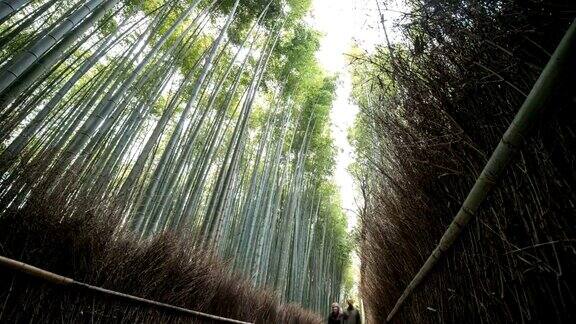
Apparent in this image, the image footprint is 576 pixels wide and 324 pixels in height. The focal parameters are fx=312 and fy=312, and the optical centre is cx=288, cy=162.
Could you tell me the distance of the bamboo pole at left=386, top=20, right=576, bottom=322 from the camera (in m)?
0.61

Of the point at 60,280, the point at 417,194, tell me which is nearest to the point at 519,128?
the point at 417,194

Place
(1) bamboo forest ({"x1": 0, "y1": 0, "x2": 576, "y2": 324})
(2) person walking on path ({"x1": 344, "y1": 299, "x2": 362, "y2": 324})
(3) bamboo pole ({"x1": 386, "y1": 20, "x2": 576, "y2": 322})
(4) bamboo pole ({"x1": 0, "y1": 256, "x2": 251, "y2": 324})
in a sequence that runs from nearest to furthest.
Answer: (3) bamboo pole ({"x1": 386, "y1": 20, "x2": 576, "y2": 322}), (1) bamboo forest ({"x1": 0, "y1": 0, "x2": 576, "y2": 324}), (4) bamboo pole ({"x1": 0, "y1": 256, "x2": 251, "y2": 324}), (2) person walking on path ({"x1": 344, "y1": 299, "x2": 362, "y2": 324})

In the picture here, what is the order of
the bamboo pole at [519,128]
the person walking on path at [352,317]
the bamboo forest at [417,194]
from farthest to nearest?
the person walking on path at [352,317] → the bamboo forest at [417,194] → the bamboo pole at [519,128]

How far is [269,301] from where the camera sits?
4797 mm

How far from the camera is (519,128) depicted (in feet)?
2.37

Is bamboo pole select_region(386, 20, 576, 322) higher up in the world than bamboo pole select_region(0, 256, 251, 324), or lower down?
higher up

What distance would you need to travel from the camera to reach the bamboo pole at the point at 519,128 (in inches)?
24.1

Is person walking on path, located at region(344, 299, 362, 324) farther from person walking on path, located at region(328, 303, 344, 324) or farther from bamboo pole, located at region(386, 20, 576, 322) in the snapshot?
bamboo pole, located at region(386, 20, 576, 322)

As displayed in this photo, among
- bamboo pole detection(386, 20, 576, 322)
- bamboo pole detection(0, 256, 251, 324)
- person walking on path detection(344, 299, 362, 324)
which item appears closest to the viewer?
bamboo pole detection(386, 20, 576, 322)

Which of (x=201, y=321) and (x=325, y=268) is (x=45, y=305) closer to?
(x=201, y=321)

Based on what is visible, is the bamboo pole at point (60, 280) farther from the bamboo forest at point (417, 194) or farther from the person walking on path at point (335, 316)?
the person walking on path at point (335, 316)

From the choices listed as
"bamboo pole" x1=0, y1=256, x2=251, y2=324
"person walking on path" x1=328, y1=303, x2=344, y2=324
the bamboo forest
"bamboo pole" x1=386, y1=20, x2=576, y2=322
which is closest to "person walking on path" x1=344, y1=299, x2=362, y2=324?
"person walking on path" x1=328, y1=303, x2=344, y2=324

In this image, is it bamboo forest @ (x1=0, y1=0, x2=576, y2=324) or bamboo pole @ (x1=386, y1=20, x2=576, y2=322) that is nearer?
bamboo pole @ (x1=386, y1=20, x2=576, y2=322)

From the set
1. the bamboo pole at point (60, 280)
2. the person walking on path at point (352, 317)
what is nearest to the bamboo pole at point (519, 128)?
the bamboo pole at point (60, 280)
